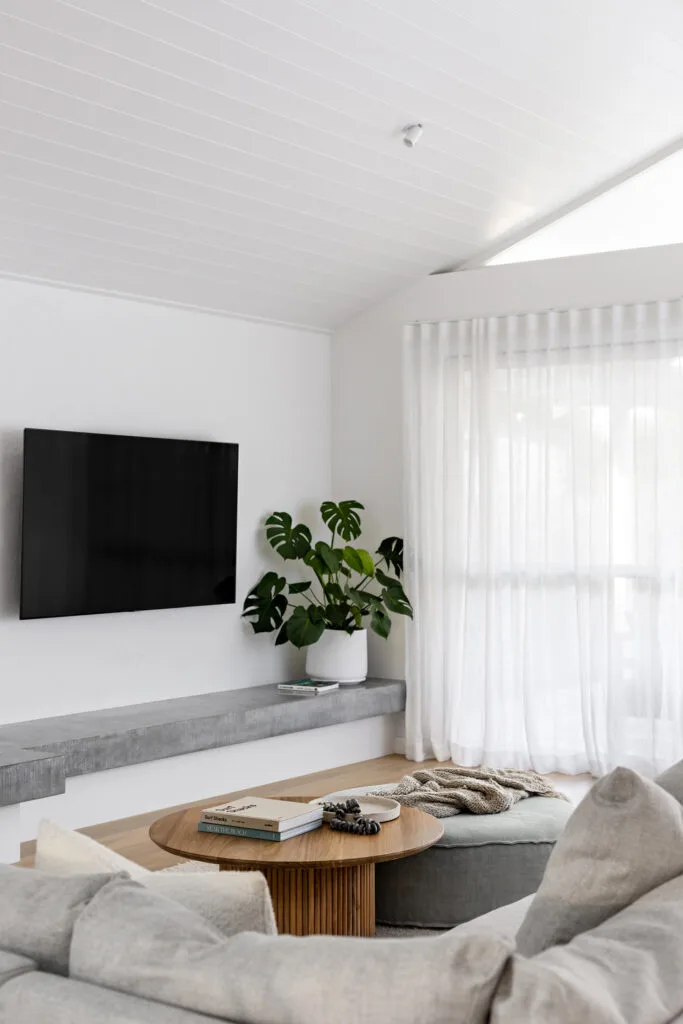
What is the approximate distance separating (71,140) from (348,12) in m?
1.13

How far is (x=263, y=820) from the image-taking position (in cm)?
309

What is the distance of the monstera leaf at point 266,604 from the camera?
612cm

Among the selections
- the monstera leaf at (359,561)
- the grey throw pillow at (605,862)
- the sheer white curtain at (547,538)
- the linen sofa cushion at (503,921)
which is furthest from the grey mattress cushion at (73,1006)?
Answer: the monstera leaf at (359,561)

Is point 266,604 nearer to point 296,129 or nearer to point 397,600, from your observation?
point 397,600

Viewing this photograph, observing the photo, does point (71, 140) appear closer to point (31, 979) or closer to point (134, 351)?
point (134, 351)

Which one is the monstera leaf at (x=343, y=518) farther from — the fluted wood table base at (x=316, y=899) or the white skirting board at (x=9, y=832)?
the fluted wood table base at (x=316, y=899)

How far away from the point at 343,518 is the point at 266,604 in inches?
25.3

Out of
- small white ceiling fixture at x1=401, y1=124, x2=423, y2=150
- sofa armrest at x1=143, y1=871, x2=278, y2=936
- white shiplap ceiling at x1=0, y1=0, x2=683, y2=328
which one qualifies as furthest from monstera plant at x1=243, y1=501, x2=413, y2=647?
sofa armrest at x1=143, y1=871, x2=278, y2=936

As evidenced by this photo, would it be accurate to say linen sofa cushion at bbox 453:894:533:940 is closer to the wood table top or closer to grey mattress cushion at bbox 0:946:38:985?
the wood table top

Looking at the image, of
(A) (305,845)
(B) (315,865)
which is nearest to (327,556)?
(A) (305,845)

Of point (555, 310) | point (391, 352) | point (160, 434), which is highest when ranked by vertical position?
point (555, 310)

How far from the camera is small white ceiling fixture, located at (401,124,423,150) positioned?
15.9 feet

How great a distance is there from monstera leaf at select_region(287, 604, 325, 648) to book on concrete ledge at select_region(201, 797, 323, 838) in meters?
2.63

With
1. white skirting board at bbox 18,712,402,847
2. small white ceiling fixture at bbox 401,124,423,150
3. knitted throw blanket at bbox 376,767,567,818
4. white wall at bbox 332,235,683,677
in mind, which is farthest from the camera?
white wall at bbox 332,235,683,677
